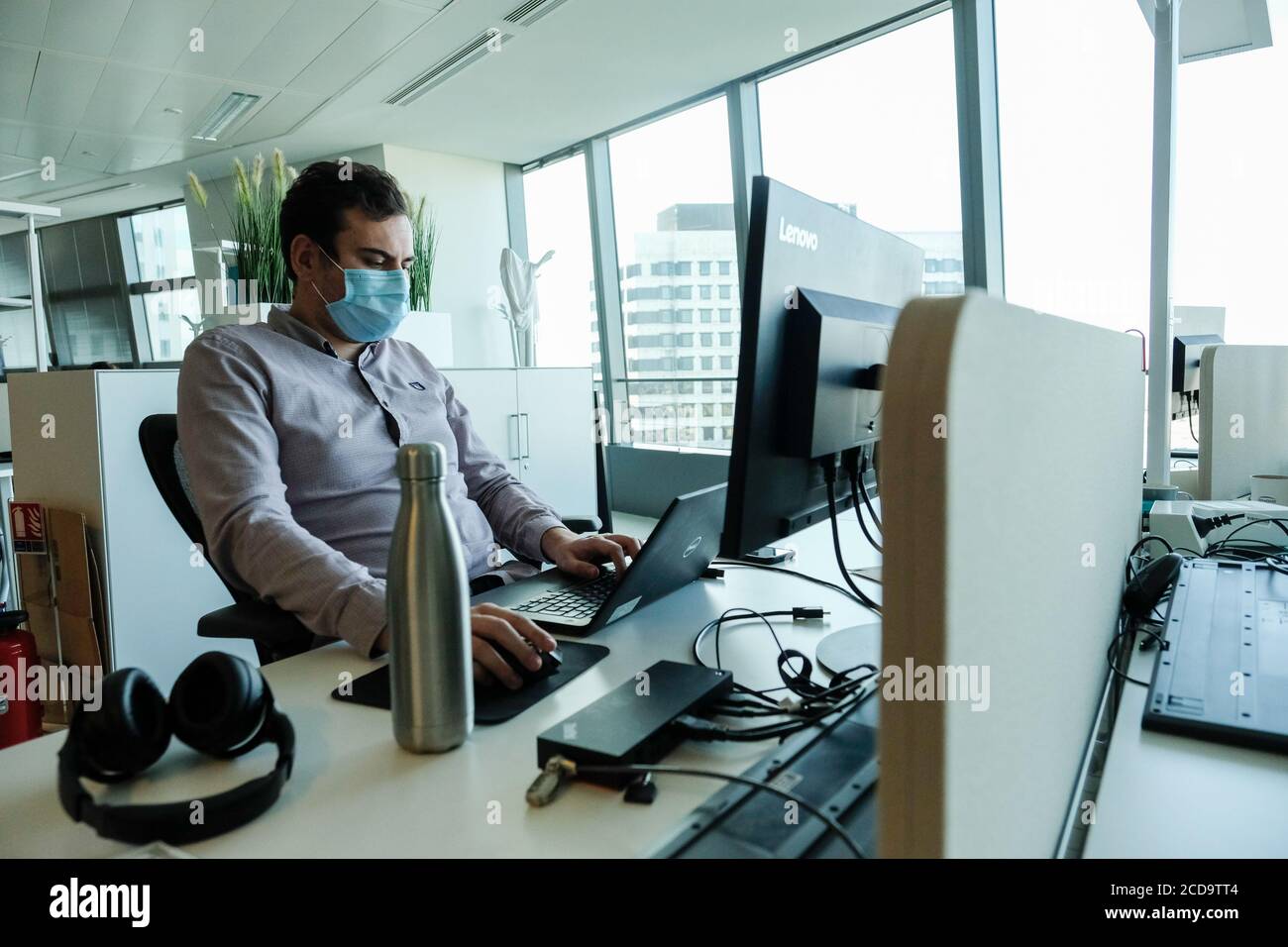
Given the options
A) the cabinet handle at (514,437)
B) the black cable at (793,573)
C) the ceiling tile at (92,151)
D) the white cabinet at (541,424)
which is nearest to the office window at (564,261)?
the white cabinet at (541,424)

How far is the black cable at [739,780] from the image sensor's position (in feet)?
1.84

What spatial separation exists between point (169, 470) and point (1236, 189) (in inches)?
133

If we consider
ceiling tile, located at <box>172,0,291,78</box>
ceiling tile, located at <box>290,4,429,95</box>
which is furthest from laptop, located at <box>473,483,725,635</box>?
ceiling tile, located at <box>172,0,291,78</box>

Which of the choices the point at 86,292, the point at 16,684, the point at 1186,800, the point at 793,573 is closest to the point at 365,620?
the point at 793,573

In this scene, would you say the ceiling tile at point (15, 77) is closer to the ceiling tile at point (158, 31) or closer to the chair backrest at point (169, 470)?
the ceiling tile at point (158, 31)

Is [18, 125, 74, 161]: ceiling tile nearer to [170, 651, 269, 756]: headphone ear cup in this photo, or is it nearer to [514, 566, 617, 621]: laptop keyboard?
[514, 566, 617, 621]: laptop keyboard

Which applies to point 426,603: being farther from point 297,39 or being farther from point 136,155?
point 136,155

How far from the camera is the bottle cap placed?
27.1 inches

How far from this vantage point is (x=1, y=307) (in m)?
3.76

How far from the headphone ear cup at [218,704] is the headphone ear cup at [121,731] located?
2cm

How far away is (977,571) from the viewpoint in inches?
15.5

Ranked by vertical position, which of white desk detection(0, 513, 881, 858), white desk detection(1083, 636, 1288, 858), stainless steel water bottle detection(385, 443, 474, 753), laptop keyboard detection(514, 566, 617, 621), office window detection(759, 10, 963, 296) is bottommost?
white desk detection(1083, 636, 1288, 858)

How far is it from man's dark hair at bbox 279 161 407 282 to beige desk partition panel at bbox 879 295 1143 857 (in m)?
1.29

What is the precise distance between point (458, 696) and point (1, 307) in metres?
4.24
